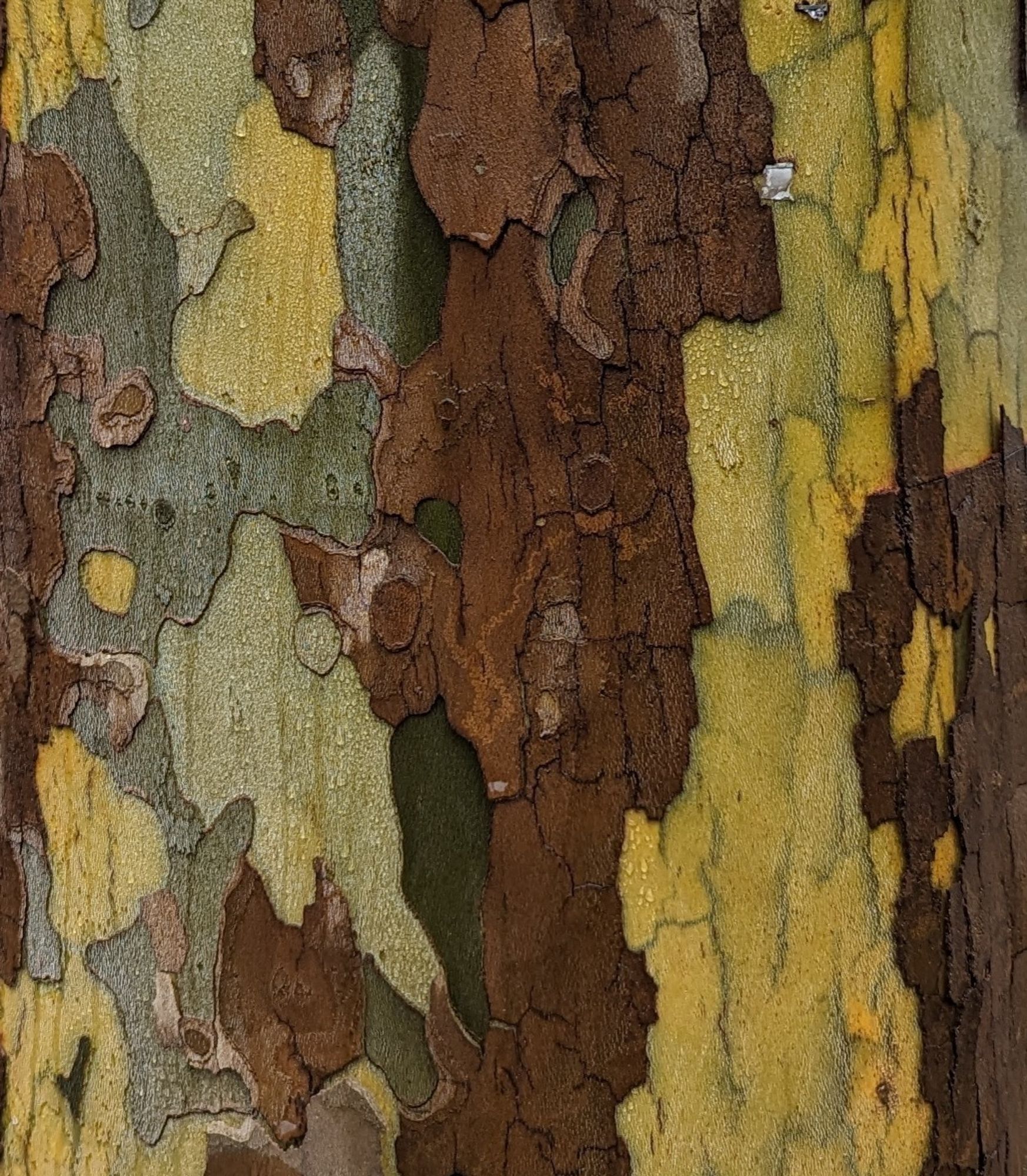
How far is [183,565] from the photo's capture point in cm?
83

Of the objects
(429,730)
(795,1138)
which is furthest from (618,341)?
(795,1138)

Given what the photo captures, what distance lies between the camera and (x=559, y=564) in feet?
2.52

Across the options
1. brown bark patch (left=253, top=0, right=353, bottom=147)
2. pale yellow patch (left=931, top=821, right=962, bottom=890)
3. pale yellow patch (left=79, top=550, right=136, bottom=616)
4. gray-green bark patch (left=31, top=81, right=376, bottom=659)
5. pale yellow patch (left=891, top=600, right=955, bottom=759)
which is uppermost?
brown bark patch (left=253, top=0, right=353, bottom=147)

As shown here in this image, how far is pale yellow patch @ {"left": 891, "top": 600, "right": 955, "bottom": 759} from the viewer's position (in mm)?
756

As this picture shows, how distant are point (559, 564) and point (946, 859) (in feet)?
1.27

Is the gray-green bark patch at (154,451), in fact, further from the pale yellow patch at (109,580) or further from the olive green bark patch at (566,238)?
the olive green bark patch at (566,238)

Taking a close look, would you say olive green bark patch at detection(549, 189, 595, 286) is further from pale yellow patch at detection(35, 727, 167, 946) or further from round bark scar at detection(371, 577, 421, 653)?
pale yellow patch at detection(35, 727, 167, 946)

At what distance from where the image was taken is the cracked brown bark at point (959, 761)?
0.75 metres

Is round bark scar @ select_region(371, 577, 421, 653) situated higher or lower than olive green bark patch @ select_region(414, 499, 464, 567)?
lower

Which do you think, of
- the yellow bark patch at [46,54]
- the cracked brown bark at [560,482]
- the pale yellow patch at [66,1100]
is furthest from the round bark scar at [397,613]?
the yellow bark patch at [46,54]

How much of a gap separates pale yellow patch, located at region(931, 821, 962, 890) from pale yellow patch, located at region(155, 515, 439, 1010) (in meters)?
0.41

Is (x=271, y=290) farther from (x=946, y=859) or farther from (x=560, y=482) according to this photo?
(x=946, y=859)

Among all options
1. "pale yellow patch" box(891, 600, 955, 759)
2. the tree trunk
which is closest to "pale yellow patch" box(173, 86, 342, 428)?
the tree trunk

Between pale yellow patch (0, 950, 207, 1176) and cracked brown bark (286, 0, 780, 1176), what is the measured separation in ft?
0.86
